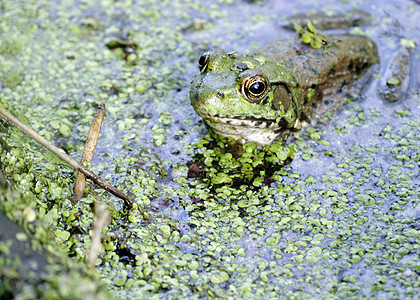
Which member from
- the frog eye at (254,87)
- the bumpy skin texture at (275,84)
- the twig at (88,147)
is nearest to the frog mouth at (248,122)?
the bumpy skin texture at (275,84)

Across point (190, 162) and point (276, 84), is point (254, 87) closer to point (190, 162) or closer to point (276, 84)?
point (276, 84)

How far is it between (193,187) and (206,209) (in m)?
0.28

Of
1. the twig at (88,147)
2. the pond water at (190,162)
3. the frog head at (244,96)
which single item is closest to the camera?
the pond water at (190,162)

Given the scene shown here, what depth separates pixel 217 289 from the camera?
101 inches

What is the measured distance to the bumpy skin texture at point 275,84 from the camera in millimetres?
3391

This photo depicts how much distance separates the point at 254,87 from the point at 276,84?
0.30m

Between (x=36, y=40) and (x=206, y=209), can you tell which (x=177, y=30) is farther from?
(x=206, y=209)

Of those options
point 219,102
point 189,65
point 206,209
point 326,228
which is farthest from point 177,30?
point 326,228

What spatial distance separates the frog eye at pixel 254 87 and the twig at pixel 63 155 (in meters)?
1.21

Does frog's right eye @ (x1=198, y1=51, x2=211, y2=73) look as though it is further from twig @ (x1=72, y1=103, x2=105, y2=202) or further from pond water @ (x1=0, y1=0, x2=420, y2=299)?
twig @ (x1=72, y1=103, x2=105, y2=202)

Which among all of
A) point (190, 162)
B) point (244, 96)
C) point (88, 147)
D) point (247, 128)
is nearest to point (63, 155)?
point (88, 147)

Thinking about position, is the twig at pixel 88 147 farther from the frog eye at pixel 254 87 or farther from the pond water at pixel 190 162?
the frog eye at pixel 254 87

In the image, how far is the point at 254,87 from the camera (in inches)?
134

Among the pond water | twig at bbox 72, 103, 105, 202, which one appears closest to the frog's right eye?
the pond water
